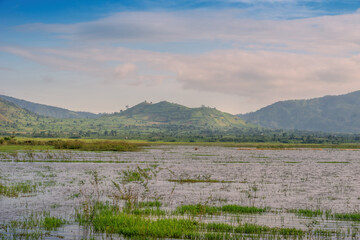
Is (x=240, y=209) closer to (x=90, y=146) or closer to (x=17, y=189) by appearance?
(x=17, y=189)

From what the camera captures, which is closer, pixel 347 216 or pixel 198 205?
pixel 347 216

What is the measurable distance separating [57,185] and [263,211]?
821 inches

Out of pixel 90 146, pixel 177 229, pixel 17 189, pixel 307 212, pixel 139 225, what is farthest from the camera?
pixel 90 146

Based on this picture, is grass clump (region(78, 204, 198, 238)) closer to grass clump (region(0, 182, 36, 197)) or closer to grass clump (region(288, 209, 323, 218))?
grass clump (region(288, 209, 323, 218))

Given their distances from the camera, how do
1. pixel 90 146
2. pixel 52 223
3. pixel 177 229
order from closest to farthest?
pixel 177 229, pixel 52 223, pixel 90 146

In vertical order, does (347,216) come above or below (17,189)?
below

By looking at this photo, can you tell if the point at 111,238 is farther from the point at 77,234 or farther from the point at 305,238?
the point at 305,238

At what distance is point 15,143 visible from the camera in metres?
120

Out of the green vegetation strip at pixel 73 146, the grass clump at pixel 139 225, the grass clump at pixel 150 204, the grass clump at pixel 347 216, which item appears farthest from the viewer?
the green vegetation strip at pixel 73 146

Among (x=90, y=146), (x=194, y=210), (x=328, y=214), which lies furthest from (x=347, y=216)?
(x=90, y=146)

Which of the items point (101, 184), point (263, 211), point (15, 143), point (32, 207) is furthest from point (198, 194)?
point (15, 143)

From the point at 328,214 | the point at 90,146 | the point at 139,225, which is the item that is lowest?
the point at 328,214

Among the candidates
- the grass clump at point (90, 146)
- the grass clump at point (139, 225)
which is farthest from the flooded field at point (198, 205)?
the grass clump at point (90, 146)

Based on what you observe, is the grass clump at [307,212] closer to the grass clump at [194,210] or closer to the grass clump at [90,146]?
the grass clump at [194,210]
